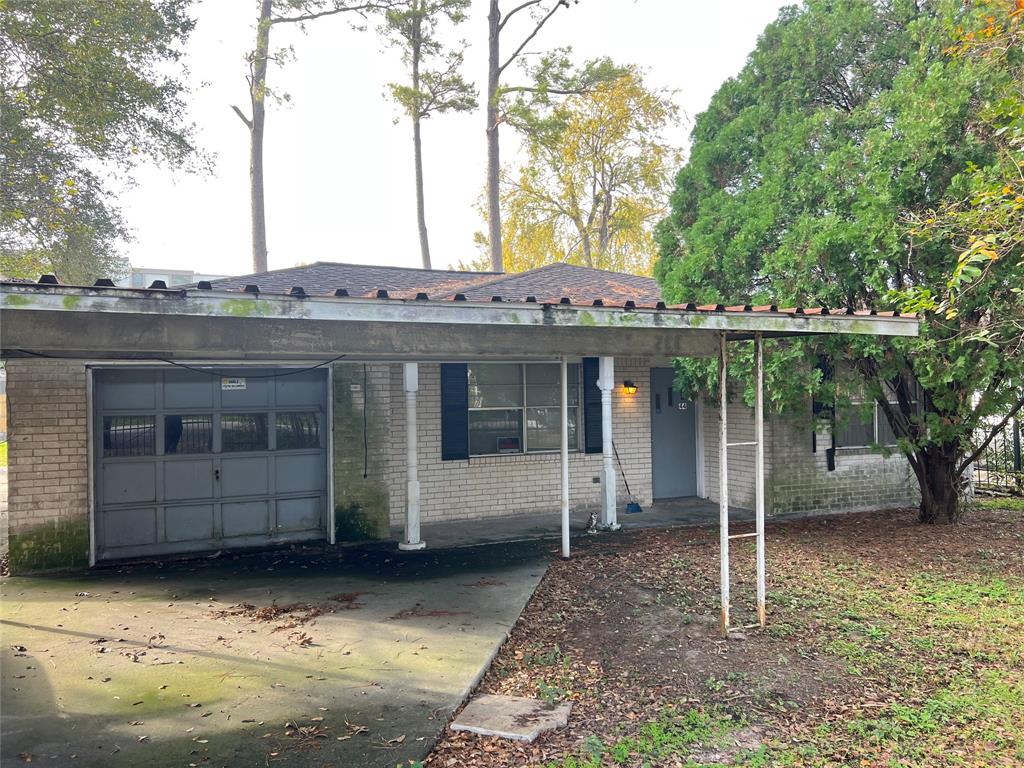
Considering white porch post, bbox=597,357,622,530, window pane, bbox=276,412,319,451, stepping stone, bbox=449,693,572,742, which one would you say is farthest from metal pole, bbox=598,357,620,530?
stepping stone, bbox=449,693,572,742

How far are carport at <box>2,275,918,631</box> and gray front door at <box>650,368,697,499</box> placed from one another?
257 centimetres

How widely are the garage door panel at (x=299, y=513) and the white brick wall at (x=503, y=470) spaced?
46.7 inches

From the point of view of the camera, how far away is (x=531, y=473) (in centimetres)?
1052

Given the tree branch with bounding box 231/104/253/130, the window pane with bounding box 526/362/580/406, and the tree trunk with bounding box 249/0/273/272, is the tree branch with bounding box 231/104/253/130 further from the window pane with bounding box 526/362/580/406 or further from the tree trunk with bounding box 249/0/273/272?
the window pane with bounding box 526/362/580/406

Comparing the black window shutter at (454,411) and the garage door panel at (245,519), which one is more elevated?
the black window shutter at (454,411)

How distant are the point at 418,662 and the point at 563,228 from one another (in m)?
24.6

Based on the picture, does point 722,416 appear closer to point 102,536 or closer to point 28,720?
point 28,720

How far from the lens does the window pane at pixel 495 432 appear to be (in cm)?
1023

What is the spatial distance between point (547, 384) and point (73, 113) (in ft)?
34.8

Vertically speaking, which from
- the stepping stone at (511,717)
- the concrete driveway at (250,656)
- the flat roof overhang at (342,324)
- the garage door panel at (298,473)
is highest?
the flat roof overhang at (342,324)

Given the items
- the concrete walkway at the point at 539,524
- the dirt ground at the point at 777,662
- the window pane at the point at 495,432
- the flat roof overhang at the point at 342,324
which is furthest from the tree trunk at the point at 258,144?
the flat roof overhang at the point at 342,324

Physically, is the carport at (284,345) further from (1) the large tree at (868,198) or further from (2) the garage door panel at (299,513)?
(1) the large tree at (868,198)

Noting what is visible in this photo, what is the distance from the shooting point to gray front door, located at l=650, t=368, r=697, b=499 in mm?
11688

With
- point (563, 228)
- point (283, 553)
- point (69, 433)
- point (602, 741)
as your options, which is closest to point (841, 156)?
point (602, 741)
